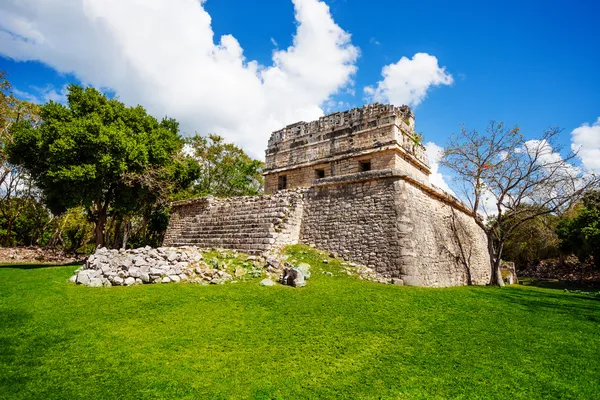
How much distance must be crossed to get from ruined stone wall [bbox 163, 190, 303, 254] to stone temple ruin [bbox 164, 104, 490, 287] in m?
0.04

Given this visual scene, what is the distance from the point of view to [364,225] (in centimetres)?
1028

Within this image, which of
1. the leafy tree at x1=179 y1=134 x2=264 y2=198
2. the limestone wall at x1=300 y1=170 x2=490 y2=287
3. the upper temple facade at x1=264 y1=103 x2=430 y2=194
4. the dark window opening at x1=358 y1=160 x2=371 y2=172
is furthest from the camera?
the leafy tree at x1=179 y1=134 x2=264 y2=198

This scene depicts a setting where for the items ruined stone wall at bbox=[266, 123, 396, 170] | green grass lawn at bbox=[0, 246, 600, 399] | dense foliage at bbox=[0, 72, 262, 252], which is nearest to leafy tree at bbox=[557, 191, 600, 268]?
ruined stone wall at bbox=[266, 123, 396, 170]

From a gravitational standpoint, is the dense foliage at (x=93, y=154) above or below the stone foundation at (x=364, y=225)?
above

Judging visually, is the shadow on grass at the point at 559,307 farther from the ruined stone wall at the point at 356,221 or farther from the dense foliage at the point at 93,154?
the dense foliage at the point at 93,154

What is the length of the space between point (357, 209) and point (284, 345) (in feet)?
22.6

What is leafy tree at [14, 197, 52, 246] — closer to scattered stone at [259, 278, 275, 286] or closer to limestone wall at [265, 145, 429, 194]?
limestone wall at [265, 145, 429, 194]

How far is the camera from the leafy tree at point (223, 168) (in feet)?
80.1

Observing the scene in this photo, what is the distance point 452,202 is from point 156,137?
1398 cm

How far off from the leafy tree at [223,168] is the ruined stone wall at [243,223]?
9509 mm

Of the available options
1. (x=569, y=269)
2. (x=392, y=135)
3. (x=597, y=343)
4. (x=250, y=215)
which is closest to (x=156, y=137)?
(x=250, y=215)

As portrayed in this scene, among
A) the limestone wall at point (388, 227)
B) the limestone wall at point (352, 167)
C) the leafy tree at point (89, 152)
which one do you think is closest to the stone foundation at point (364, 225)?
the limestone wall at point (388, 227)

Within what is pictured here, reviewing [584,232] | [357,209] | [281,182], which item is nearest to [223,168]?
[281,182]

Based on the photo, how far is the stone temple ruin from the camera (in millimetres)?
9898
